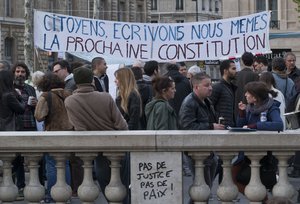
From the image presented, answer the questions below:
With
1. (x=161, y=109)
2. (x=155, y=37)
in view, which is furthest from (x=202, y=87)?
(x=155, y=37)

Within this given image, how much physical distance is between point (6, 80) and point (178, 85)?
367 cm

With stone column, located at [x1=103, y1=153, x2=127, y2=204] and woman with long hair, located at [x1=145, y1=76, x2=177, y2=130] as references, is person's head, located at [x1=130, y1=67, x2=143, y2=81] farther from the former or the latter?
stone column, located at [x1=103, y1=153, x2=127, y2=204]

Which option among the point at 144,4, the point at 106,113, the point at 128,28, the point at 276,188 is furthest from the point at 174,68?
the point at 144,4

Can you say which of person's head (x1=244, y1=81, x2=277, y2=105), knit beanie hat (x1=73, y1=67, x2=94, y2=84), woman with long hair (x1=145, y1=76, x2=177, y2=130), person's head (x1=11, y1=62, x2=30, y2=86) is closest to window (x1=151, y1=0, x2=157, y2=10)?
person's head (x1=11, y1=62, x2=30, y2=86)

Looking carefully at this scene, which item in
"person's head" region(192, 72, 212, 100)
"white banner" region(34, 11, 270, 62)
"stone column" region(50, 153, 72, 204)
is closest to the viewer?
"stone column" region(50, 153, 72, 204)

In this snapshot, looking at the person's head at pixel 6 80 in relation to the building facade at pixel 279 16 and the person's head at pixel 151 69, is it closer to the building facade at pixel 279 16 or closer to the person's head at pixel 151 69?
the person's head at pixel 151 69

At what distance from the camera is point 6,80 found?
12914 mm

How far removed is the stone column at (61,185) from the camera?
9211mm

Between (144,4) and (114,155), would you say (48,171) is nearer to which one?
(114,155)

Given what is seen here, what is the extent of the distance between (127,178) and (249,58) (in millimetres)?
6059

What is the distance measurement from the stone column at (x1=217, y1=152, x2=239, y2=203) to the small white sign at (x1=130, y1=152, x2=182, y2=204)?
39cm

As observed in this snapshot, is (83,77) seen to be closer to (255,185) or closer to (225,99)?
(255,185)

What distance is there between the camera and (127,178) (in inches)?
370

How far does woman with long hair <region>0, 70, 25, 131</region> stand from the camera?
12.9 m
